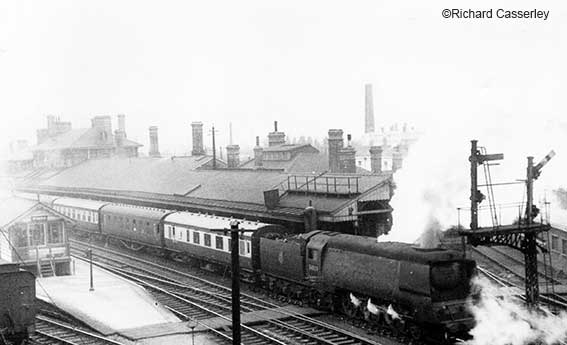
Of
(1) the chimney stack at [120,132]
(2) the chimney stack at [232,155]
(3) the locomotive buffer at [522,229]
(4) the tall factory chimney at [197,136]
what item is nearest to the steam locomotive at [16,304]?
(3) the locomotive buffer at [522,229]

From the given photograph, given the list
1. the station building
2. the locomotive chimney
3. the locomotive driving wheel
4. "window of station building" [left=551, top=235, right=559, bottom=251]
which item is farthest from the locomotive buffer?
the station building

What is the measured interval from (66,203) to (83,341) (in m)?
27.6

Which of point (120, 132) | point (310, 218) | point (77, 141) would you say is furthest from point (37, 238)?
point (120, 132)

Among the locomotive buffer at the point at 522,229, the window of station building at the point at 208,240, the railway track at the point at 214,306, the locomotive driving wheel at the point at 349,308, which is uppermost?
the locomotive buffer at the point at 522,229

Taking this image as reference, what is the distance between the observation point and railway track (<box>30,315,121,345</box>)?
18891 mm

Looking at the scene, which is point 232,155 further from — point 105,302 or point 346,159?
point 105,302

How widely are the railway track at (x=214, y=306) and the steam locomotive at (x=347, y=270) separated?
109 centimetres

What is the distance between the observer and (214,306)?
22922 millimetres

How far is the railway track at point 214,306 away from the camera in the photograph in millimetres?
18656

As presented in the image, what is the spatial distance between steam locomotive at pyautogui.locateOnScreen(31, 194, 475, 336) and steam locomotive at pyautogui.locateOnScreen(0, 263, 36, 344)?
6669 mm

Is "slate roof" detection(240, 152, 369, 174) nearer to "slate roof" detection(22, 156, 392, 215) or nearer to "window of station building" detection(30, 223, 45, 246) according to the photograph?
"slate roof" detection(22, 156, 392, 215)

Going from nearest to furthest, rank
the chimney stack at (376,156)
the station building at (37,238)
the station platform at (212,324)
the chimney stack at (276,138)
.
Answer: the station platform at (212,324), the station building at (37,238), the chimney stack at (376,156), the chimney stack at (276,138)

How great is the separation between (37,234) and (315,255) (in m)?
13.5

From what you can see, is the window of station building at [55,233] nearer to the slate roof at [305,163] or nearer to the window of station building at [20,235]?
the window of station building at [20,235]
